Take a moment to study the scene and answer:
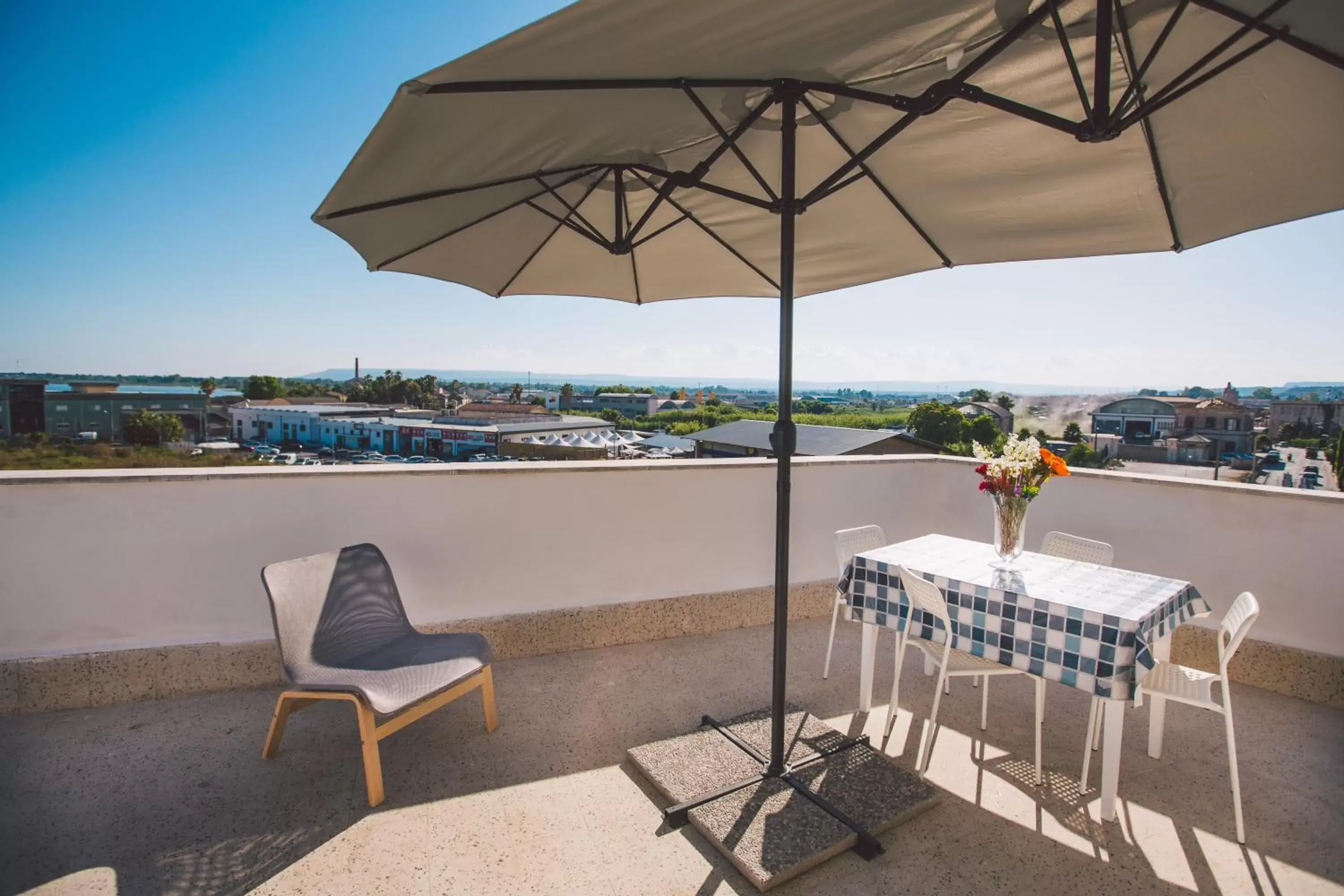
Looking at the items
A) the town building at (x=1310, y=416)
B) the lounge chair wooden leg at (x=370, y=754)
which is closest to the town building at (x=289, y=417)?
the lounge chair wooden leg at (x=370, y=754)

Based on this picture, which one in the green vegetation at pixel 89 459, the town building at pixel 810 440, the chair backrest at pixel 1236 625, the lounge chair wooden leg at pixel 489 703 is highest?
the green vegetation at pixel 89 459

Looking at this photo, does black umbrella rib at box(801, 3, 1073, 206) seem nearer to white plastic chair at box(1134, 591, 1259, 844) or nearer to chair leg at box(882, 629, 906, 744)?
white plastic chair at box(1134, 591, 1259, 844)

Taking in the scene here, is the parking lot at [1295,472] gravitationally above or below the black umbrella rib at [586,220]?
below

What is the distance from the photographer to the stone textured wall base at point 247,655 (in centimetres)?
270

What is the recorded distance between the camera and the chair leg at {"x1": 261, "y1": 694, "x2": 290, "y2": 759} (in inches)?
92.4

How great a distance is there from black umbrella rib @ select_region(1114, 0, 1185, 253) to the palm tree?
2519 cm

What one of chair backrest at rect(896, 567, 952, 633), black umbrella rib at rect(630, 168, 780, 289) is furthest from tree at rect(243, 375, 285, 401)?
chair backrest at rect(896, 567, 952, 633)

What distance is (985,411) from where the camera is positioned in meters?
5.95

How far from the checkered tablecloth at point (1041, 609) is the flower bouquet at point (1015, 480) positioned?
152 mm

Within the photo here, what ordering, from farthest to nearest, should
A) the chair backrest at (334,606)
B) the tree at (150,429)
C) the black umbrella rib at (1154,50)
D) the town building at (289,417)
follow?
the town building at (289,417) → the tree at (150,429) → the chair backrest at (334,606) → the black umbrella rib at (1154,50)

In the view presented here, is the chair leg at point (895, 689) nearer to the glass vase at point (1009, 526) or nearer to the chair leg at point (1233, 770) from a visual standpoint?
the glass vase at point (1009, 526)

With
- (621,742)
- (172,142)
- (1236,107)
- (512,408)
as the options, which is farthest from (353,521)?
(512,408)

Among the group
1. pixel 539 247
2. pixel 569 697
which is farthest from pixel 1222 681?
pixel 539 247

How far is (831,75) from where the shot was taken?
72.2 inches
